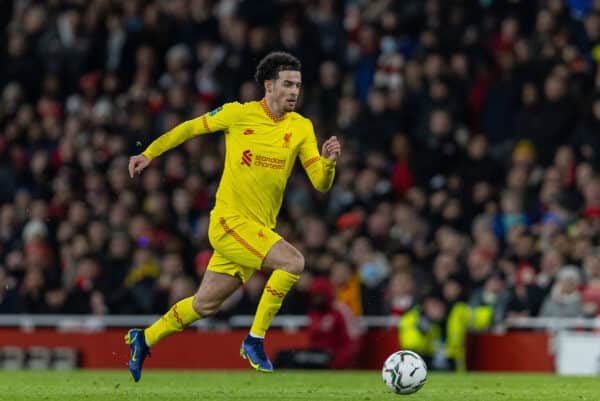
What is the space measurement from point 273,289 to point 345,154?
24.8 ft

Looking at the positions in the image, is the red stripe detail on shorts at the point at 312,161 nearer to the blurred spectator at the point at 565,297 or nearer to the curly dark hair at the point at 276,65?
the curly dark hair at the point at 276,65

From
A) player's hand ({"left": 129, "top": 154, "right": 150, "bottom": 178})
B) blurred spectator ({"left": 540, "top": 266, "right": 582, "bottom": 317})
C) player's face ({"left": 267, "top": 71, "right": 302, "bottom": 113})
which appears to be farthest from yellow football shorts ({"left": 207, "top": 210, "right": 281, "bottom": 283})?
blurred spectator ({"left": 540, "top": 266, "right": 582, "bottom": 317})

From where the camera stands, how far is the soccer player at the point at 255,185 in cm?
1143

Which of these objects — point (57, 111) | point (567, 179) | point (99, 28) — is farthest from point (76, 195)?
point (567, 179)

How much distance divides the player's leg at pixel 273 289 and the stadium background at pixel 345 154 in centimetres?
524

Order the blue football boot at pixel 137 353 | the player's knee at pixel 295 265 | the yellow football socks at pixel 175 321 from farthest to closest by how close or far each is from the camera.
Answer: the blue football boot at pixel 137 353 → the yellow football socks at pixel 175 321 → the player's knee at pixel 295 265

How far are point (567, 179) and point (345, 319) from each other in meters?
2.88

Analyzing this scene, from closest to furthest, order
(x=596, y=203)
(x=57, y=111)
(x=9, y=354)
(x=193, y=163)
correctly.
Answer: (x=596, y=203) → (x=9, y=354) → (x=193, y=163) → (x=57, y=111)

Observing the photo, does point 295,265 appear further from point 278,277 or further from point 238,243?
point 238,243

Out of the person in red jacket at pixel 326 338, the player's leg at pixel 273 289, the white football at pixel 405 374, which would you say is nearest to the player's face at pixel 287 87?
the player's leg at pixel 273 289

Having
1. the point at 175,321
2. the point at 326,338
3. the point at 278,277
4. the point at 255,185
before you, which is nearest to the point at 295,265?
the point at 278,277

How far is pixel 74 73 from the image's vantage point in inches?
842

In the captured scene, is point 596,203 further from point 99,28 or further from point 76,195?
point 99,28

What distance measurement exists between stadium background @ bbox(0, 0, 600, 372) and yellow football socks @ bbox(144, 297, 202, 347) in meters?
5.21
